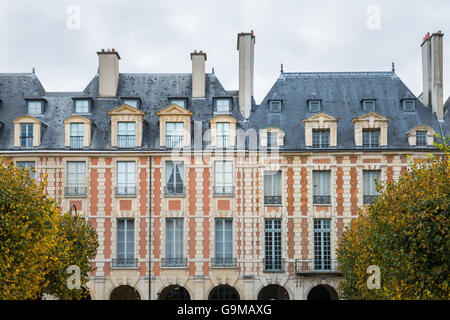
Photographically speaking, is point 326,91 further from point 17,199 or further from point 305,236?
point 17,199

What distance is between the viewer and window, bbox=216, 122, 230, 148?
3200 centimetres

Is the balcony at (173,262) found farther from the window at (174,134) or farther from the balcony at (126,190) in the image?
the window at (174,134)

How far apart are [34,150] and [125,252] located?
22.4 feet

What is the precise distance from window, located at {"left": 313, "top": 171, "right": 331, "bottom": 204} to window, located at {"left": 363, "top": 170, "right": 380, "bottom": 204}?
→ 1.79 metres

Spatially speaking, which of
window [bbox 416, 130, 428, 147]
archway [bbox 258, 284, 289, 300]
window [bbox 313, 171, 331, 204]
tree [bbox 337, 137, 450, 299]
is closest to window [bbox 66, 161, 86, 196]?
archway [bbox 258, 284, 289, 300]

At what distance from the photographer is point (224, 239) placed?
31.4m

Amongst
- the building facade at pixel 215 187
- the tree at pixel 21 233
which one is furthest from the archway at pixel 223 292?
the tree at pixel 21 233

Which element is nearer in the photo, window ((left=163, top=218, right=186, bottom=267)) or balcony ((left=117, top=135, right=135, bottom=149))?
window ((left=163, top=218, right=186, bottom=267))

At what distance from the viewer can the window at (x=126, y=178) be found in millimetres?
31516

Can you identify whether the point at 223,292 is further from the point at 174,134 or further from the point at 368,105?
the point at 368,105

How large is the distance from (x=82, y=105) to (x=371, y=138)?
50.1ft

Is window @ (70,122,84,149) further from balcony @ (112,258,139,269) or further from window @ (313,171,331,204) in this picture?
window @ (313,171,331,204)
